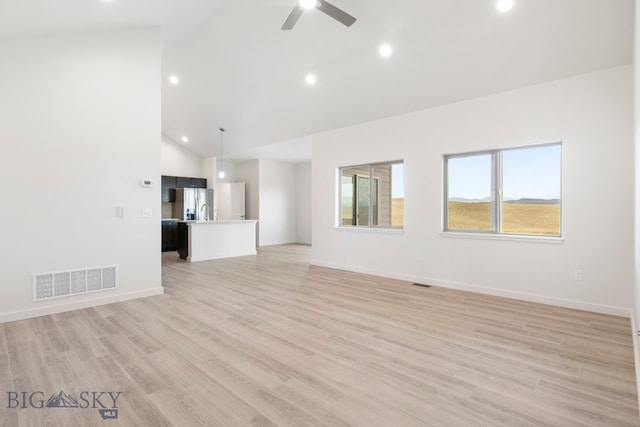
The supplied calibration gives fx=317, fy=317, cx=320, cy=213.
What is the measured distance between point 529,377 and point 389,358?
970 mm

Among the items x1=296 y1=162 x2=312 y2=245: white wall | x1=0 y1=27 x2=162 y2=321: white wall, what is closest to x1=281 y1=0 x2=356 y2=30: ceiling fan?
x1=0 y1=27 x2=162 y2=321: white wall

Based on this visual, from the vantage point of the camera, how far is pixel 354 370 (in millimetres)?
2338

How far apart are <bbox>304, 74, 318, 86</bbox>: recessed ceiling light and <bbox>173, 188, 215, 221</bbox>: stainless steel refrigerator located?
220 inches

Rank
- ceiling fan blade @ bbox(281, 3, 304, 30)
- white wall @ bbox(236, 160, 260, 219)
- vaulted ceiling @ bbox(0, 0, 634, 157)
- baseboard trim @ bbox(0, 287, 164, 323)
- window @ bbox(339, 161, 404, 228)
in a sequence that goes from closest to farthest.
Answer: ceiling fan blade @ bbox(281, 3, 304, 30)
vaulted ceiling @ bbox(0, 0, 634, 157)
baseboard trim @ bbox(0, 287, 164, 323)
window @ bbox(339, 161, 404, 228)
white wall @ bbox(236, 160, 260, 219)

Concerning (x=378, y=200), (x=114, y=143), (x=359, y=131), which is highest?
(x=359, y=131)

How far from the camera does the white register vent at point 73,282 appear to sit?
3549 mm

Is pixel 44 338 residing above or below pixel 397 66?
below

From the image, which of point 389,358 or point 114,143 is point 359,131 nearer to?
point 114,143

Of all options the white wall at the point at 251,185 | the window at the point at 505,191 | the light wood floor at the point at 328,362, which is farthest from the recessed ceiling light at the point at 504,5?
the white wall at the point at 251,185

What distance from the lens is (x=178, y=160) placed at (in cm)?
973

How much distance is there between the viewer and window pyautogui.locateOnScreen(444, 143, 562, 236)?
4.10 metres

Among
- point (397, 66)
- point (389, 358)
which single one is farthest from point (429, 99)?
point (389, 358)

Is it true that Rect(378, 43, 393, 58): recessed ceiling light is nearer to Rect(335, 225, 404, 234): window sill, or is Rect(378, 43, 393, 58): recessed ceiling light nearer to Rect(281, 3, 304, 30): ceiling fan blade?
Rect(281, 3, 304, 30): ceiling fan blade

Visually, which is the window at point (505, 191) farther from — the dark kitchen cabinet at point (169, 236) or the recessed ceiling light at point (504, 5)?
the dark kitchen cabinet at point (169, 236)
